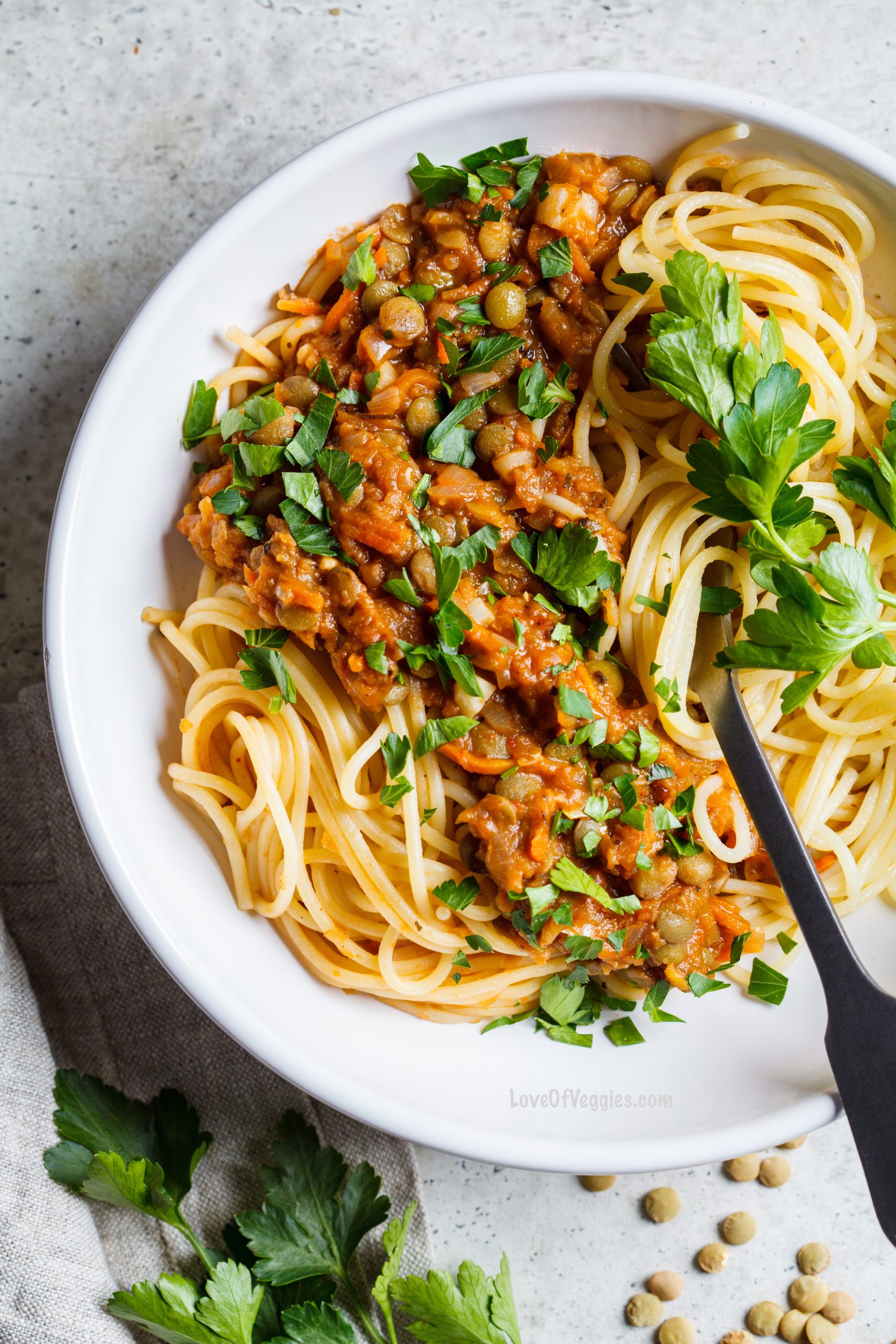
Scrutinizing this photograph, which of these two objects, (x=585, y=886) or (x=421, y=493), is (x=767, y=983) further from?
(x=421, y=493)

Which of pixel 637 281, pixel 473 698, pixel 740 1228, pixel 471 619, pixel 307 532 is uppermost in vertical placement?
pixel 637 281

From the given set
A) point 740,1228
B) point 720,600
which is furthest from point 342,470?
point 740,1228

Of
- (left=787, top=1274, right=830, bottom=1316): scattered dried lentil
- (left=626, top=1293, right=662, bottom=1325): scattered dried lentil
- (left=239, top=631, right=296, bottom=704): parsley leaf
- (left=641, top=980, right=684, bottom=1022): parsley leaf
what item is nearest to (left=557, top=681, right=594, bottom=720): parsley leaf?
(left=239, top=631, right=296, bottom=704): parsley leaf

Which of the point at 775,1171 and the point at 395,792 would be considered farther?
the point at 775,1171

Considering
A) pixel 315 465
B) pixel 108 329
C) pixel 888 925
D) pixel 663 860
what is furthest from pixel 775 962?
pixel 108 329

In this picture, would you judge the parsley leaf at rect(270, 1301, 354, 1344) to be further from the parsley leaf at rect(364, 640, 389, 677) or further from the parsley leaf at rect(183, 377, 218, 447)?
the parsley leaf at rect(183, 377, 218, 447)

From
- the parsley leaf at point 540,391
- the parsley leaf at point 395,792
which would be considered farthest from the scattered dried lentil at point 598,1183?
the parsley leaf at point 540,391
